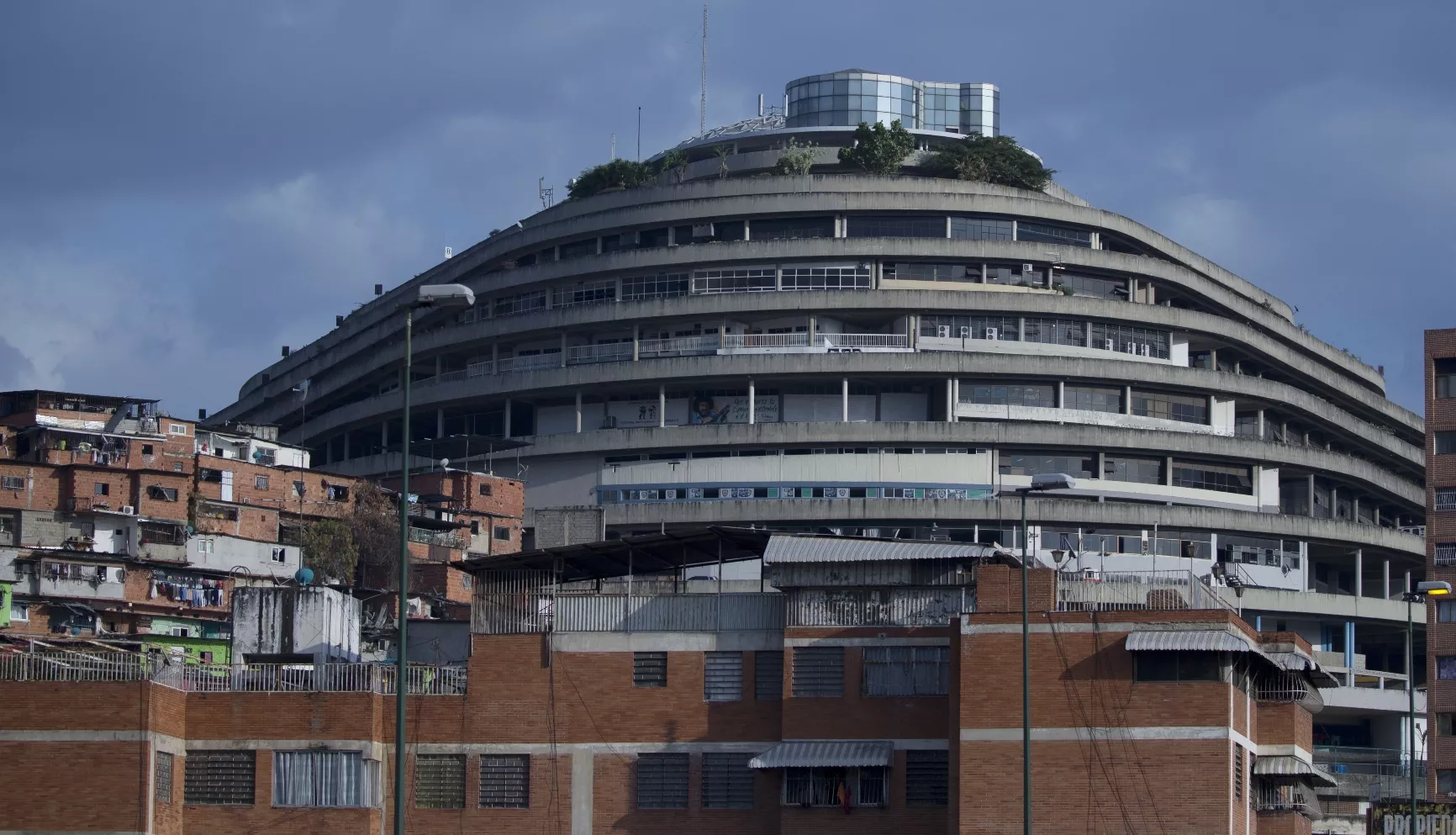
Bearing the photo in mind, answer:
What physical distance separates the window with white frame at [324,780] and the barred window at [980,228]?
66.4 m

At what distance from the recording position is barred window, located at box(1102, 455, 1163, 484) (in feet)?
379

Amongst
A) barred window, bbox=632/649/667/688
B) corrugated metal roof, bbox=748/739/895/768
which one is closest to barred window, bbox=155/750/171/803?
barred window, bbox=632/649/667/688

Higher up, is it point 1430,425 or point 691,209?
point 691,209

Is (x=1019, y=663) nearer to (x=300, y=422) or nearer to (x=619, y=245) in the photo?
(x=619, y=245)

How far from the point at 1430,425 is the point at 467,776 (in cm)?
5009

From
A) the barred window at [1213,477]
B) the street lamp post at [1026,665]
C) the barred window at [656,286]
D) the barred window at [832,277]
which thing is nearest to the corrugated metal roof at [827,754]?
the street lamp post at [1026,665]

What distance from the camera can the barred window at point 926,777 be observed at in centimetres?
5766

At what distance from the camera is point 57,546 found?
103 m

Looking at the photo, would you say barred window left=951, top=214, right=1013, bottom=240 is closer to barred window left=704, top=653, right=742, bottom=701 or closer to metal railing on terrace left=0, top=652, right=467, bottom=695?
barred window left=704, top=653, right=742, bottom=701

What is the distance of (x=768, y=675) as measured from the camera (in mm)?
60031

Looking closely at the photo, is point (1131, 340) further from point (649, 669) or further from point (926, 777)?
point (926, 777)

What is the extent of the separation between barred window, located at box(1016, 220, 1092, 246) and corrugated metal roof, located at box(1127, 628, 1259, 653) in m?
66.5

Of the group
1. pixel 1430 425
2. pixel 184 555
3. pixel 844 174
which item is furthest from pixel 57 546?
pixel 1430 425

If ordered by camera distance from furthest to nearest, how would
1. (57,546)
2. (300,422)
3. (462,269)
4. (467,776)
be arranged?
(300,422)
(462,269)
(57,546)
(467,776)
